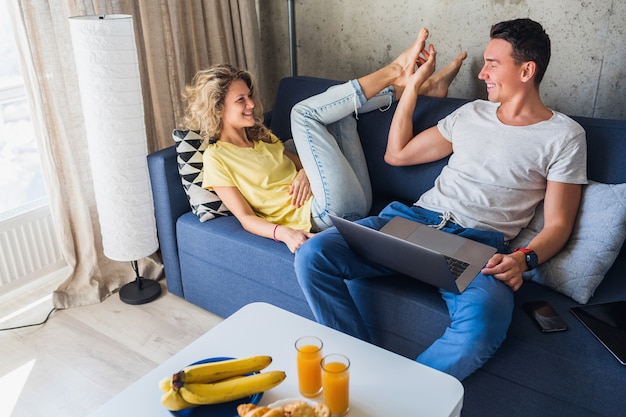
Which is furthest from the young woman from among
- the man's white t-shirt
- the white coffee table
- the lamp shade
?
the white coffee table

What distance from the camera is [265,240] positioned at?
86.3 inches

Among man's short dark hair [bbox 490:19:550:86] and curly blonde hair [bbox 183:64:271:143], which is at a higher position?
man's short dark hair [bbox 490:19:550:86]

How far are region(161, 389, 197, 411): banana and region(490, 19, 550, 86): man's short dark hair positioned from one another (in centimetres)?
148

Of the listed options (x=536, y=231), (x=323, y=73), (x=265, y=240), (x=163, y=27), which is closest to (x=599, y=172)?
(x=536, y=231)

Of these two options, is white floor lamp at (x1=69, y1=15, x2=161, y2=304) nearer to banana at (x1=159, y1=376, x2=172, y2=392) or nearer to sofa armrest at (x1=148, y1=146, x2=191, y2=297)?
sofa armrest at (x1=148, y1=146, x2=191, y2=297)

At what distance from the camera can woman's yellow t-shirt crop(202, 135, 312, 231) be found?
2234 millimetres

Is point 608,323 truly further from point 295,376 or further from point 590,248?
point 295,376

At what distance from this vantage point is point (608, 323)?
5.44ft

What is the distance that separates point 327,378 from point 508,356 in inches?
25.0

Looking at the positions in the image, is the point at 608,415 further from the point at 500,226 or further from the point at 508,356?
the point at 500,226

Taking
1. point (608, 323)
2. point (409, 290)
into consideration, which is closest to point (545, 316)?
point (608, 323)

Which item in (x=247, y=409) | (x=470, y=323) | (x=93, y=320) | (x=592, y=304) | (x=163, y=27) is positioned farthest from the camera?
(x=163, y=27)

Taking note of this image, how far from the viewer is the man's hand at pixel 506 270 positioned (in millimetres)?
1756

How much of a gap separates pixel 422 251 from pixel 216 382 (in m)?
0.62
